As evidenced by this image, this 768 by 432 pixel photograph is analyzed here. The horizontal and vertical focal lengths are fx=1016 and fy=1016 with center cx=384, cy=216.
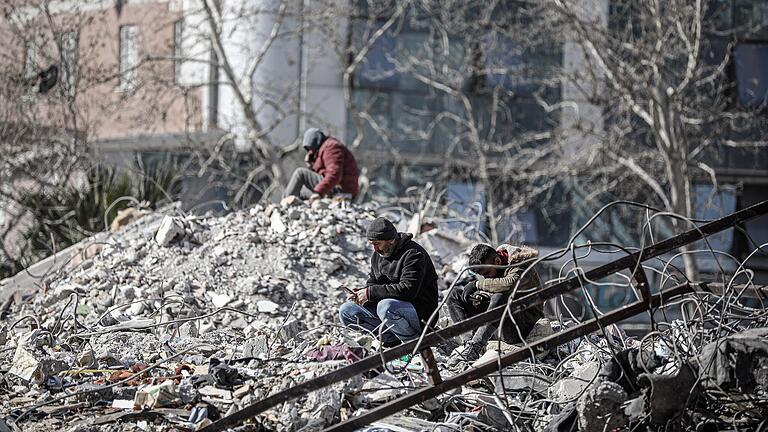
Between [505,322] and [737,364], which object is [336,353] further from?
[737,364]

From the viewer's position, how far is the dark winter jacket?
819 centimetres

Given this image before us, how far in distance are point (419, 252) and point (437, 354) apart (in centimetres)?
84

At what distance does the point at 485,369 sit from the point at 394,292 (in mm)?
2328

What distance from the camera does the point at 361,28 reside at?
848 inches

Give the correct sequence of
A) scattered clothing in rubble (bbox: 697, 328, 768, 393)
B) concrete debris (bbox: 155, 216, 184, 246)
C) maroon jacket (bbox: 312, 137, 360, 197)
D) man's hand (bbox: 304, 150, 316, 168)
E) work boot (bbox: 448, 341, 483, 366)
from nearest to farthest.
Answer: scattered clothing in rubble (bbox: 697, 328, 768, 393), work boot (bbox: 448, 341, 483, 366), concrete debris (bbox: 155, 216, 184, 246), maroon jacket (bbox: 312, 137, 360, 197), man's hand (bbox: 304, 150, 316, 168)

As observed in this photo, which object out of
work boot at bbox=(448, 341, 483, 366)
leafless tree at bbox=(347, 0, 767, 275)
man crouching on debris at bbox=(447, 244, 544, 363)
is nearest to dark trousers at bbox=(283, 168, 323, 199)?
man crouching on debris at bbox=(447, 244, 544, 363)

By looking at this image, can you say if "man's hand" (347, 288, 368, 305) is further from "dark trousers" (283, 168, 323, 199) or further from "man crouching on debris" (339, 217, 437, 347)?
"dark trousers" (283, 168, 323, 199)

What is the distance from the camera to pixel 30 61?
17531 millimetres

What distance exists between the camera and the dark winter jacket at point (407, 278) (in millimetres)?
8188

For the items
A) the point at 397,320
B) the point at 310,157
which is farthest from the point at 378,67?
the point at 397,320

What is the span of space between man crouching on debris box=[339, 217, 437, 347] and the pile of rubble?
0.20 metres

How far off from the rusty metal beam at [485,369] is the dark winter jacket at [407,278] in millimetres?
2271

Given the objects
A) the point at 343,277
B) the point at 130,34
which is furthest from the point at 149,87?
the point at 343,277

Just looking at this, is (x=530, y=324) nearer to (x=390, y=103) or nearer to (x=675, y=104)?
(x=675, y=104)
